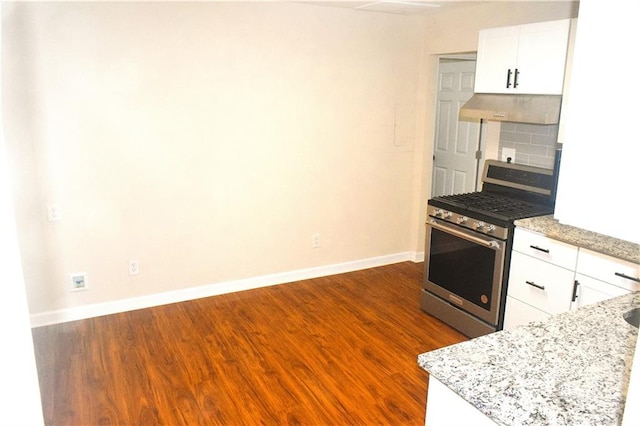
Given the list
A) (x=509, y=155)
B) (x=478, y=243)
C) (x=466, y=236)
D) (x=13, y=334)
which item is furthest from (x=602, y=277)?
(x=13, y=334)

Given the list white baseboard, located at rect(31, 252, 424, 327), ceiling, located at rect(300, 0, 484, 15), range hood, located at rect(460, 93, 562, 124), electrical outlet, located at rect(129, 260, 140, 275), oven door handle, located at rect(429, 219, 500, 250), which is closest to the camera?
range hood, located at rect(460, 93, 562, 124)

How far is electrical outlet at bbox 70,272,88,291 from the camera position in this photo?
139 inches

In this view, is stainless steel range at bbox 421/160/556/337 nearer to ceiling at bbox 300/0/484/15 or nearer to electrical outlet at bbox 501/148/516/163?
electrical outlet at bbox 501/148/516/163

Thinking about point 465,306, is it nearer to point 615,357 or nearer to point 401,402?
point 401,402

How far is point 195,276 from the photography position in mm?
3992

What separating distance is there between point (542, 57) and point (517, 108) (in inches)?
13.9

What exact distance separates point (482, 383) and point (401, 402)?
1.53 metres

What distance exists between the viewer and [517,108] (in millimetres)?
3191

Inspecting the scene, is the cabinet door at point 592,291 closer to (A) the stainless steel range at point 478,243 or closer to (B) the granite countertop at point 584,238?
(B) the granite countertop at point 584,238

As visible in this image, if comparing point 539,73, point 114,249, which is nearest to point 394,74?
point 539,73

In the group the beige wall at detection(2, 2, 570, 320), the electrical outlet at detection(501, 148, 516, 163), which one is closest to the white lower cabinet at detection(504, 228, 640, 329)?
the electrical outlet at detection(501, 148, 516, 163)

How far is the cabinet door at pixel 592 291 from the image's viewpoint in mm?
2494

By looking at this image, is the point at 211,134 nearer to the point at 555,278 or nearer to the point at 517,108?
the point at 517,108

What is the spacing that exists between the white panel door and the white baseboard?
1.02 m
